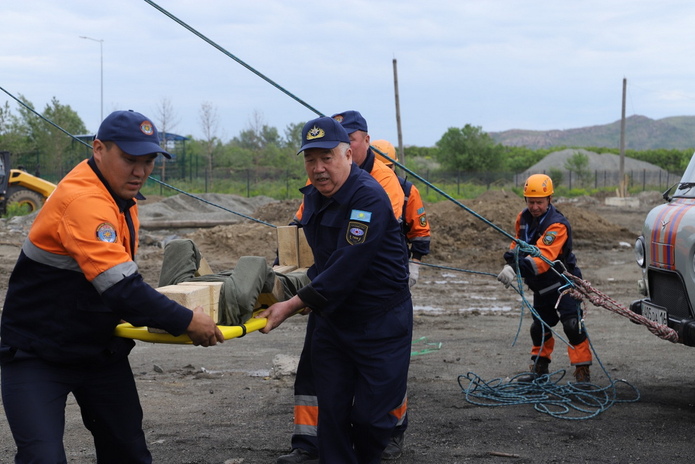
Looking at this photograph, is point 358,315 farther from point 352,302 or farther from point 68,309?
point 68,309

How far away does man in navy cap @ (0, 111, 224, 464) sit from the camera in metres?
3.55

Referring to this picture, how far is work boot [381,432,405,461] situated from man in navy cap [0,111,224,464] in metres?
1.96

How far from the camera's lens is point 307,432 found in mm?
5281

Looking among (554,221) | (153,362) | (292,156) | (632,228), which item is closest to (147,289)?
(554,221)

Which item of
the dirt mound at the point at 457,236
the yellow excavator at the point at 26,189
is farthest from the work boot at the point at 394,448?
the yellow excavator at the point at 26,189

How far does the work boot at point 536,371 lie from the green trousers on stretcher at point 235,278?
323 cm

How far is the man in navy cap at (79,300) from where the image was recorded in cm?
355

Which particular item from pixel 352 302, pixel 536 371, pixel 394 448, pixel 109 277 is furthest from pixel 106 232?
pixel 536 371

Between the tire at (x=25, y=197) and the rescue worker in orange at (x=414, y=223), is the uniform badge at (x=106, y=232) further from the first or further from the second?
the tire at (x=25, y=197)

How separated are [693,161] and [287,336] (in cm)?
545

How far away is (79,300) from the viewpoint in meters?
3.73

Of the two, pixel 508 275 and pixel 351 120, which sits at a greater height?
pixel 351 120

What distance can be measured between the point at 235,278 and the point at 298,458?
4.86 ft

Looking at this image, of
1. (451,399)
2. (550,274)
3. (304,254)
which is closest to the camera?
(304,254)
